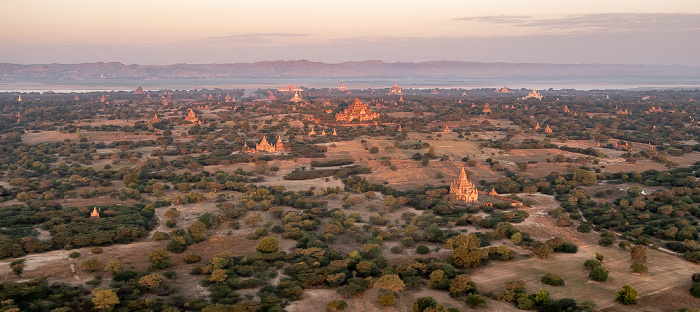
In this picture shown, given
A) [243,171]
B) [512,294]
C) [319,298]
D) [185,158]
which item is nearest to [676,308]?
[512,294]

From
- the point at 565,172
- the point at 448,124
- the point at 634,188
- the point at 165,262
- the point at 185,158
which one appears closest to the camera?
the point at 165,262

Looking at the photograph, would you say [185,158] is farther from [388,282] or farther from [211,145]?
[388,282]

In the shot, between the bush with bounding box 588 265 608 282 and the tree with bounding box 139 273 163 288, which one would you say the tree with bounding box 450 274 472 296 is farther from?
the tree with bounding box 139 273 163 288

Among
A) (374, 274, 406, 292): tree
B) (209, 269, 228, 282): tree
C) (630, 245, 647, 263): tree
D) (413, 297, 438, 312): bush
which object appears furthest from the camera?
(630, 245, 647, 263): tree

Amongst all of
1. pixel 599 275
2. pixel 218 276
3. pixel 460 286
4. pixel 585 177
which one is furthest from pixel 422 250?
pixel 585 177

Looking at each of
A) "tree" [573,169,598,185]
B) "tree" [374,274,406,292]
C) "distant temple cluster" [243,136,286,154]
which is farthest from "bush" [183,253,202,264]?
"distant temple cluster" [243,136,286,154]

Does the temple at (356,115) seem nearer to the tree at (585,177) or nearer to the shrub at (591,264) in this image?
the tree at (585,177)

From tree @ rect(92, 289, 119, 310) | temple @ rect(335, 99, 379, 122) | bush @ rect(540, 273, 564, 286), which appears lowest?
bush @ rect(540, 273, 564, 286)

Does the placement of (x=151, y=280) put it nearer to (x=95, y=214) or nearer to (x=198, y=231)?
(x=198, y=231)
